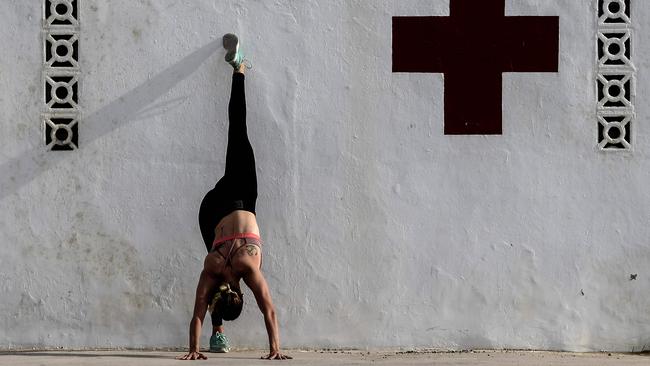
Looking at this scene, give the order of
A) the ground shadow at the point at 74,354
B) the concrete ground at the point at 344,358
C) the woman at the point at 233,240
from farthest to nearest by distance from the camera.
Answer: the ground shadow at the point at 74,354, the woman at the point at 233,240, the concrete ground at the point at 344,358

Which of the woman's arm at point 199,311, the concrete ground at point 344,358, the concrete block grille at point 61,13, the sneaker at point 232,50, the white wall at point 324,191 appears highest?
the concrete block grille at point 61,13

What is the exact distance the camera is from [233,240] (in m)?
6.02

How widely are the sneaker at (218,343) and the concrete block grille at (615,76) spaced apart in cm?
227

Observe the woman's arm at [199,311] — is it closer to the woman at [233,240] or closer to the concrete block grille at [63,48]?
the woman at [233,240]

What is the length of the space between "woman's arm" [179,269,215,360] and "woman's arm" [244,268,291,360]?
7.9 inches

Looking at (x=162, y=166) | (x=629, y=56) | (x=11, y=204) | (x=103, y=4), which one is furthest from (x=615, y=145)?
(x=11, y=204)

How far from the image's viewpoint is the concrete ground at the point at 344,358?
5762 mm

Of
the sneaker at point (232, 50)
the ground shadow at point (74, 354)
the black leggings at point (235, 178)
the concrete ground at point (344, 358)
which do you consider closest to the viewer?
the concrete ground at point (344, 358)

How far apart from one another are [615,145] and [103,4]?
2.87 m

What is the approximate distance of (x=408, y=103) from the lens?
6.34 meters

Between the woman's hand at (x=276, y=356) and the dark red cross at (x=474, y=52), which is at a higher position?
the dark red cross at (x=474, y=52)

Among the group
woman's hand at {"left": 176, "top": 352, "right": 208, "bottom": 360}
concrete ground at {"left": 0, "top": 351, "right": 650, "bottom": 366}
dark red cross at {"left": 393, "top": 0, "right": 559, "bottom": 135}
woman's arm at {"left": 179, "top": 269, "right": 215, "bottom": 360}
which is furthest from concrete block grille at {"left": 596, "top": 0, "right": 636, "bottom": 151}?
woman's hand at {"left": 176, "top": 352, "right": 208, "bottom": 360}

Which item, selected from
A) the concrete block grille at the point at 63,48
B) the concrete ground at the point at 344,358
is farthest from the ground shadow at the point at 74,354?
the concrete block grille at the point at 63,48

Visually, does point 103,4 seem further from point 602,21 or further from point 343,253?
point 602,21
